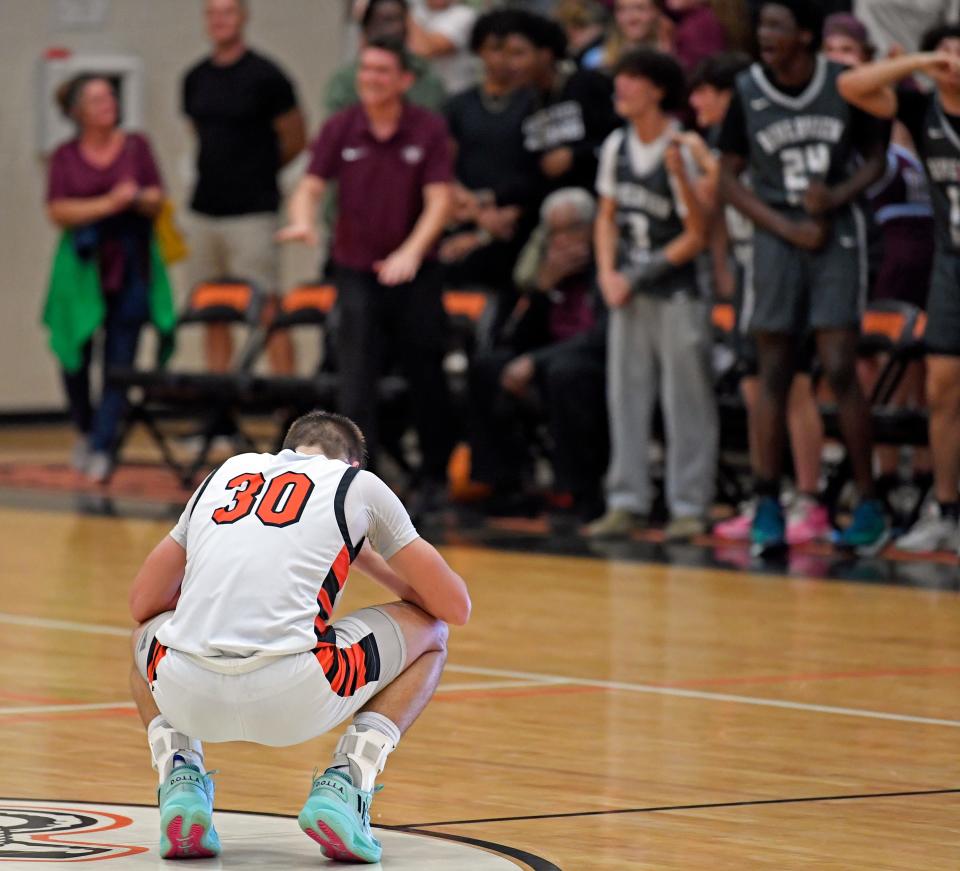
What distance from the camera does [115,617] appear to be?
7879mm

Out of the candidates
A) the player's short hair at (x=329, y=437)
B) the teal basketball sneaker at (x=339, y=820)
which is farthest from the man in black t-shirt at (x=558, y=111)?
the teal basketball sneaker at (x=339, y=820)

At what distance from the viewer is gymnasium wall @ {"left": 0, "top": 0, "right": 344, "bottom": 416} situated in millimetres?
16922

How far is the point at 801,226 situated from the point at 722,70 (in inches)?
58.5

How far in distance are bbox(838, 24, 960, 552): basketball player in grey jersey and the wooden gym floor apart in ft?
2.84

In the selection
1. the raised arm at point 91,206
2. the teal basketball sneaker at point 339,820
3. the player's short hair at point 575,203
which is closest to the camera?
the teal basketball sneaker at point 339,820

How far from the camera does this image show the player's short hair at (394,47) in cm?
1064

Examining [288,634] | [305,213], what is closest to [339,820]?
[288,634]

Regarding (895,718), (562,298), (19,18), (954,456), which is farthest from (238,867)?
(19,18)

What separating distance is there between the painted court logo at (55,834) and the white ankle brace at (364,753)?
41 centimetres

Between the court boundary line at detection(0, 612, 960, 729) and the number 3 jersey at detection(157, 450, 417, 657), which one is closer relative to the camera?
the number 3 jersey at detection(157, 450, 417, 657)

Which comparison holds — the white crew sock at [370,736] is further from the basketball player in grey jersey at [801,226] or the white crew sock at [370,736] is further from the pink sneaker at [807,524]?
the pink sneaker at [807,524]

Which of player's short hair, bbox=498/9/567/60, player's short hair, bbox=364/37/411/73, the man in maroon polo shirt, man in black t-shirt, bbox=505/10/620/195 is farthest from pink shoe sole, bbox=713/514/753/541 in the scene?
player's short hair, bbox=498/9/567/60

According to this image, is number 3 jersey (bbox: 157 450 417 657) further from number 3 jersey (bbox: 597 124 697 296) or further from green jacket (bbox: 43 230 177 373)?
green jacket (bbox: 43 230 177 373)

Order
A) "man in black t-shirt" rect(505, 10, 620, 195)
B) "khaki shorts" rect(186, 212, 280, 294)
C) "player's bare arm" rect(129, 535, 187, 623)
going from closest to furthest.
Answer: "player's bare arm" rect(129, 535, 187, 623)
"man in black t-shirt" rect(505, 10, 620, 195)
"khaki shorts" rect(186, 212, 280, 294)
